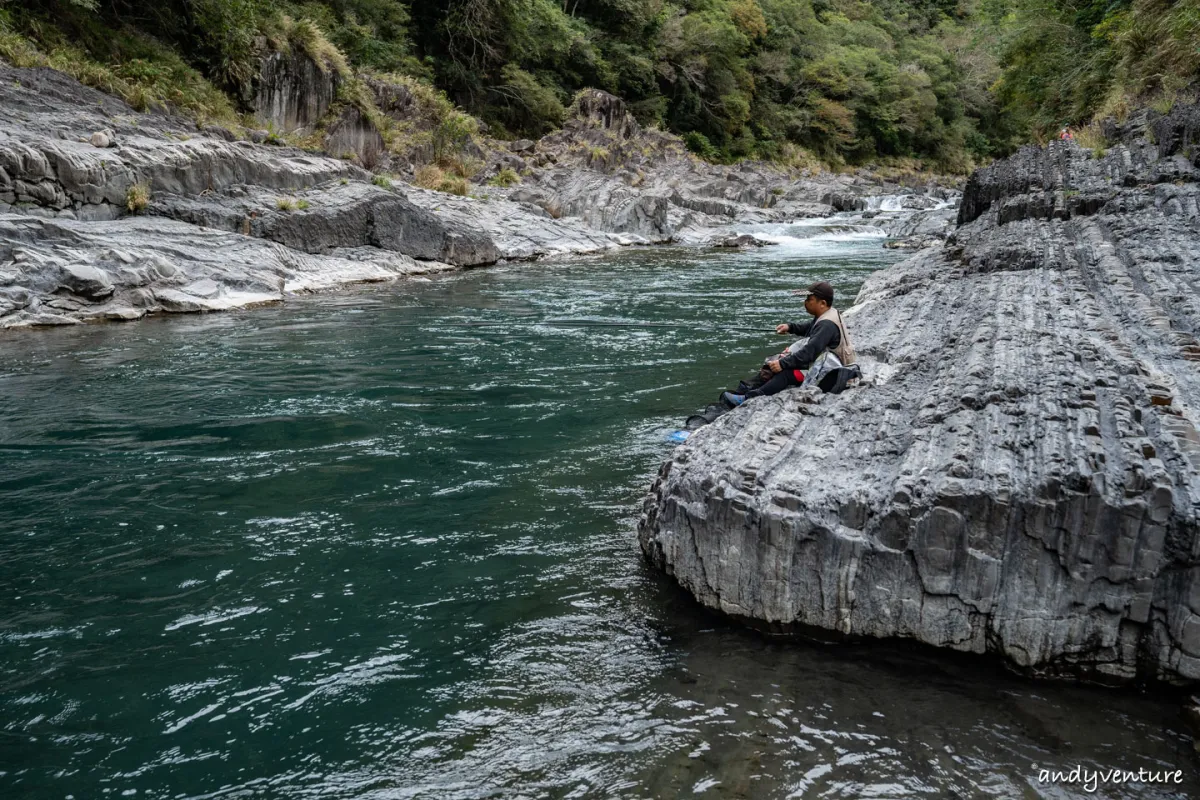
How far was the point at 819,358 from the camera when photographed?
226 inches

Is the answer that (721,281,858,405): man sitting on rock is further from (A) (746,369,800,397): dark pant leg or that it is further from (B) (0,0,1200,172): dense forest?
(B) (0,0,1200,172): dense forest

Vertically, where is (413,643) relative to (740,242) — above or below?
below

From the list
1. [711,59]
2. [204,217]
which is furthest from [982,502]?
[711,59]

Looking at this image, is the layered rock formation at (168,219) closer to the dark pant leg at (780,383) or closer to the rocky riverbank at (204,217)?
the rocky riverbank at (204,217)

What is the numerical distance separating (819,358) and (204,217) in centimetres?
1350

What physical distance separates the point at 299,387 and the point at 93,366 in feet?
8.87

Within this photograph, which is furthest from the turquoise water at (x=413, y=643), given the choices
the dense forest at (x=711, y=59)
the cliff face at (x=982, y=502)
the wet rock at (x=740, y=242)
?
the wet rock at (x=740, y=242)

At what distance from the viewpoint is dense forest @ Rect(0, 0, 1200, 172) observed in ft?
60.6

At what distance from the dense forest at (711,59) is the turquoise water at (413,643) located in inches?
570

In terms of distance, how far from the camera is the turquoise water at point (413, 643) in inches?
122

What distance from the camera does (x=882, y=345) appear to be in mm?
6711

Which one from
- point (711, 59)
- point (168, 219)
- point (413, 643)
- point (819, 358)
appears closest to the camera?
point (413, 643)

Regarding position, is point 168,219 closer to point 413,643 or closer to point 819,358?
point 819,358

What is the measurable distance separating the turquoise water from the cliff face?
0.77ft
